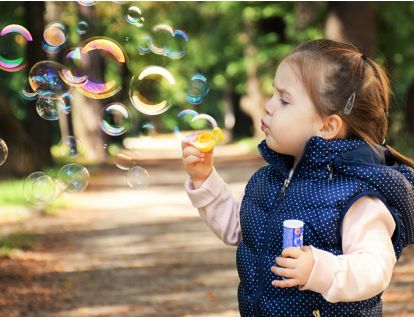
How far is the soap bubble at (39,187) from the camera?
480 cm

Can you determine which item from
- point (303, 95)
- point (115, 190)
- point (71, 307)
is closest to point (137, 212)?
point (115, 190)

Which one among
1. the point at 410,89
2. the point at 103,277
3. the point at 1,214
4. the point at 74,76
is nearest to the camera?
the point at 74,76

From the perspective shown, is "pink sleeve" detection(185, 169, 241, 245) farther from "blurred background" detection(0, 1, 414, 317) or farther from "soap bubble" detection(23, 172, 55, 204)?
"soap bubble" detection(23, 172, 55, 204)

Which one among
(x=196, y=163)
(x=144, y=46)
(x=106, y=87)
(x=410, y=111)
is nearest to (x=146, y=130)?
(x=106, y=87)

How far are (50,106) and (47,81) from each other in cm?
18

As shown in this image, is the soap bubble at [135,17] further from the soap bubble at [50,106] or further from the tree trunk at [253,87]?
the tree trunk at [253,87]

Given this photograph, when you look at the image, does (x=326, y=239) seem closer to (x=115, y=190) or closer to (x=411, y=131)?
(x=115, y=190)

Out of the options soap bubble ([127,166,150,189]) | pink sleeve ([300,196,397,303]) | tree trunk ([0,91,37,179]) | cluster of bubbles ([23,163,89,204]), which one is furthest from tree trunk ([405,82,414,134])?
pink sleeve ([300,196,397,303])

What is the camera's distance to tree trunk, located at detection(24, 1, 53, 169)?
46.9ft

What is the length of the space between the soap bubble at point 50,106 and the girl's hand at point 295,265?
2762 mm

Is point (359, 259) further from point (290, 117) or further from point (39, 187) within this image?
point (39, 187)

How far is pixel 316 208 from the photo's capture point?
8.09ft

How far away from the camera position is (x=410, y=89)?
20938 millimetres

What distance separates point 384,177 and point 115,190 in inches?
522
